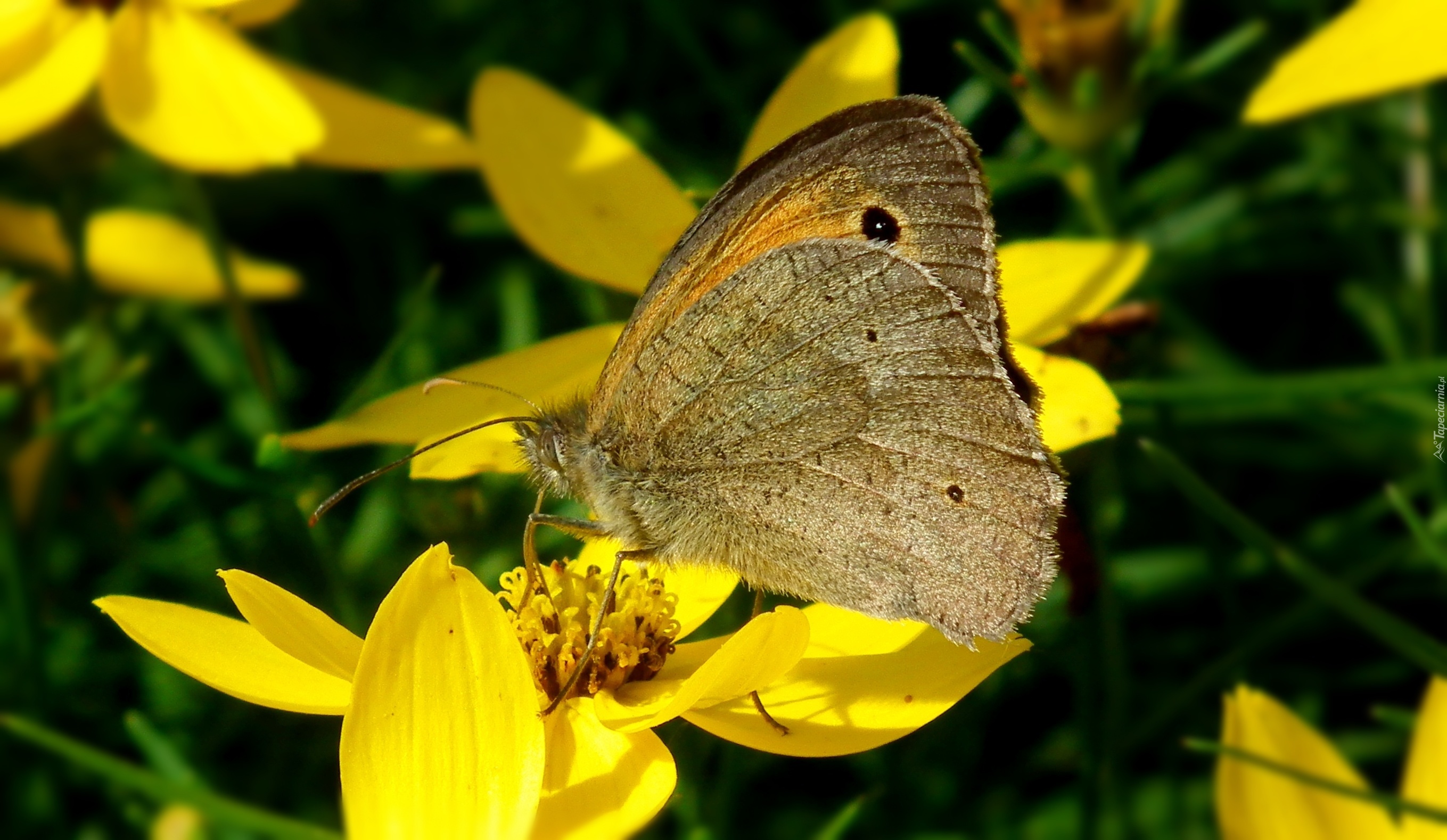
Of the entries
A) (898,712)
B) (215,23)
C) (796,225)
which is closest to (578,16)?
(215,23)

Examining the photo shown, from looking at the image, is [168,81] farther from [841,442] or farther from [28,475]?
[841,442]

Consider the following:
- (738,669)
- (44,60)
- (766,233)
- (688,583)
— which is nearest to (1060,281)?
(766,233)

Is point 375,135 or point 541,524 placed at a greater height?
point 375,135

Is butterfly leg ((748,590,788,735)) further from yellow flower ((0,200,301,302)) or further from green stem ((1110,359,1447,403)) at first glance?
yellow flower ((0,200,301,302))

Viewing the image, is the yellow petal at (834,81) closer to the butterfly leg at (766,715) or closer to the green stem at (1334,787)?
the butterfly leg at (766,715)

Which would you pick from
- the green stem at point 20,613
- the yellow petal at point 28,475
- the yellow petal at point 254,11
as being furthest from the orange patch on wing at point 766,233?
the yellow petal at point 28,475

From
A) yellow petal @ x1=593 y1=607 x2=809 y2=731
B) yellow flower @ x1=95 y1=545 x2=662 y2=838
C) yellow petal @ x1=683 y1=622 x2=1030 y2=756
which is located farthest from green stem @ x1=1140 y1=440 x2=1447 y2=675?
yellow flower @ x1=95 y1=545 x2=662 y2=838
